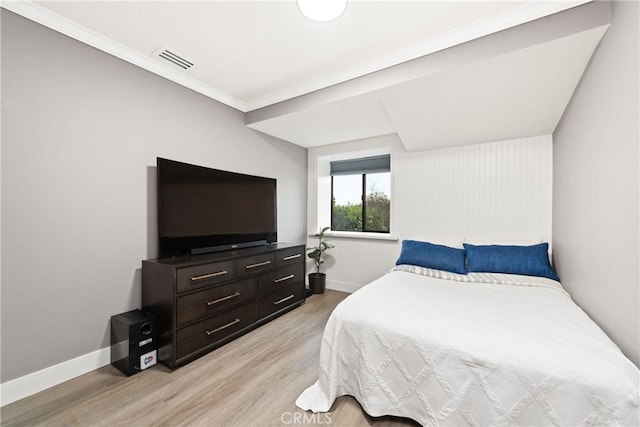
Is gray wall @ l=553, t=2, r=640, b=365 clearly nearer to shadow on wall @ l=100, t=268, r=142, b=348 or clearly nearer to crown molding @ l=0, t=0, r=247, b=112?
crown molding @ l=0, t=0, r=247, b=112

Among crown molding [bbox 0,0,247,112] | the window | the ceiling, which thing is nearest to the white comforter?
the ceiling

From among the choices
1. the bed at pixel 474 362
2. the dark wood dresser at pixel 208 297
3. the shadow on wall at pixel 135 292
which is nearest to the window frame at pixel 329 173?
the dark wood dresser at pixel 208 297

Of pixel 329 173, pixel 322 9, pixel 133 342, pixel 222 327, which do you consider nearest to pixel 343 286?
pixel 329 173

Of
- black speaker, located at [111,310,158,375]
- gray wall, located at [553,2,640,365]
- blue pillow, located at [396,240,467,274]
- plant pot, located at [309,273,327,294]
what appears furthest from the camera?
plant pot, located at [309,273,327,294]

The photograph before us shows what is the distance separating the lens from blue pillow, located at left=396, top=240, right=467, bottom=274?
2697 mm

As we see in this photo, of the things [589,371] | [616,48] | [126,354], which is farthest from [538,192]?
[126,354]

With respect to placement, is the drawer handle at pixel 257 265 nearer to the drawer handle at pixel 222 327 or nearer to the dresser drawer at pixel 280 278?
the dresser drawer at pixel 280 278

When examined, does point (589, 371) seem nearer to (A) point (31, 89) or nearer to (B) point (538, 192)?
(B) point (538, 192)

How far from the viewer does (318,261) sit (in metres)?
3.98

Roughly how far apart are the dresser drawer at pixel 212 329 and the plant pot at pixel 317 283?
1324 mm

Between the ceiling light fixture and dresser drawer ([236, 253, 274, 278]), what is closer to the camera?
the ceiling light fixture

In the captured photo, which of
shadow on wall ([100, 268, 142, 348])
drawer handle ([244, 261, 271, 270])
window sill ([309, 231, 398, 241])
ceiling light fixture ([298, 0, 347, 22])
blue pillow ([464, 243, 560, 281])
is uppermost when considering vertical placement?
ceiling light fixture ([298, 0, 347, 22])

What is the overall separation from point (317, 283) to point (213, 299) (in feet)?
6.01

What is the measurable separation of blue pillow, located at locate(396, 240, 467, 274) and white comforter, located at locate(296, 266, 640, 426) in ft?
2.30
